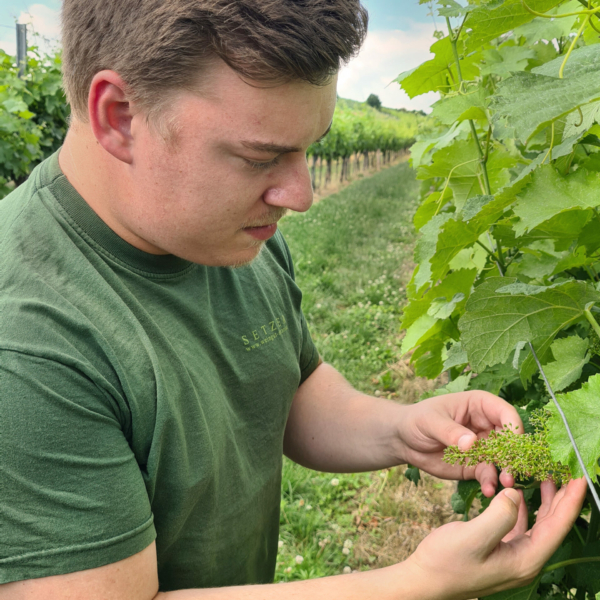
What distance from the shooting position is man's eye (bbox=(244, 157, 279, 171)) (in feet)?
4.22

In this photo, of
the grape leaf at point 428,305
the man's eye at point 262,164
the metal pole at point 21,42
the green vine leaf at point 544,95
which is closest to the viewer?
the green vine leaf at point 544,95

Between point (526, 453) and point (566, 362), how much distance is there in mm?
179

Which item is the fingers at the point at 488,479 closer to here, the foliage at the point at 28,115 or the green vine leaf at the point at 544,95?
the green vine leaf at the point at 544,95

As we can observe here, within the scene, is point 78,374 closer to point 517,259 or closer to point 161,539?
point 161,539

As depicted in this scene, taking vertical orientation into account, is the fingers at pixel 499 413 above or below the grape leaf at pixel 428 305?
below

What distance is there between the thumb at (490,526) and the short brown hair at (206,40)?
0.90 m

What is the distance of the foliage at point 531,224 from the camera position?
2.95ft

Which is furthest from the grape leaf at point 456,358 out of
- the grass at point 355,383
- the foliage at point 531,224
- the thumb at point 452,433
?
the grass at point 355,383

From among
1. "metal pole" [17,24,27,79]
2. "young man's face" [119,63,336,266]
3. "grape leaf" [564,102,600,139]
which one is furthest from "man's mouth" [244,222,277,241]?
"metal pole" [17,24,27,79]

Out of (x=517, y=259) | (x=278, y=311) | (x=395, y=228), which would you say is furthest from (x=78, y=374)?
(x=395, y=228)

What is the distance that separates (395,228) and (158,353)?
10.7 meters

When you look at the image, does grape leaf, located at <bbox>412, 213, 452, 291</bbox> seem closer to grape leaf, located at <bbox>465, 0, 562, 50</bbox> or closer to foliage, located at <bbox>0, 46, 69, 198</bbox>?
grape leaf, located at <bbox>465, 0, 562, 50</bbox>

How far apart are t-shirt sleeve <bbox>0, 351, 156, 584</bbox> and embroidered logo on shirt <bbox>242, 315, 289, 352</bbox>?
22.9 inches

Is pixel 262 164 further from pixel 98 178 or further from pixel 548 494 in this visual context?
pixel 548 494
